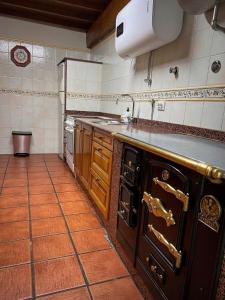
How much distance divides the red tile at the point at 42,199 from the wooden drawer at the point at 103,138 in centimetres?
87

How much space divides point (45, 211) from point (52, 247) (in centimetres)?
58


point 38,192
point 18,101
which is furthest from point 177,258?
point 18,101

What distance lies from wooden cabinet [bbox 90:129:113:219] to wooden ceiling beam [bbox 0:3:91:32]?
2.81 meters

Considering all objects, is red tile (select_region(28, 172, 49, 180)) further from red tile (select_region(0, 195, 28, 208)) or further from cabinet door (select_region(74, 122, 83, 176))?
red tile (select_region(0, 195, 28, 208))

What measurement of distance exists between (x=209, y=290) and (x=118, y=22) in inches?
94.7

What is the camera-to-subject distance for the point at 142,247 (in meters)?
1.19

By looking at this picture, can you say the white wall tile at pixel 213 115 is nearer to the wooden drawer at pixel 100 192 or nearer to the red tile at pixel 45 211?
the wooden drawer at pixel 100 192

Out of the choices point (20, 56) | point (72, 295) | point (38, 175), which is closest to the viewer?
point (72, 295)

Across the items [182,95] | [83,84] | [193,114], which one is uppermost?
[83,84]

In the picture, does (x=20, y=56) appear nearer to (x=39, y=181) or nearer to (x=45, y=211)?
(x=39, y=181)

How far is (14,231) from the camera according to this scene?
1754mm

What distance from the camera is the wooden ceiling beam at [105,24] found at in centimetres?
290

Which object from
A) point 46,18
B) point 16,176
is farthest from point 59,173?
point 46,18

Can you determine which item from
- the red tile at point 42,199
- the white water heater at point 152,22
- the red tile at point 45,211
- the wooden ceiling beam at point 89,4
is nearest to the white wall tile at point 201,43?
the white water heater at point 152,22
